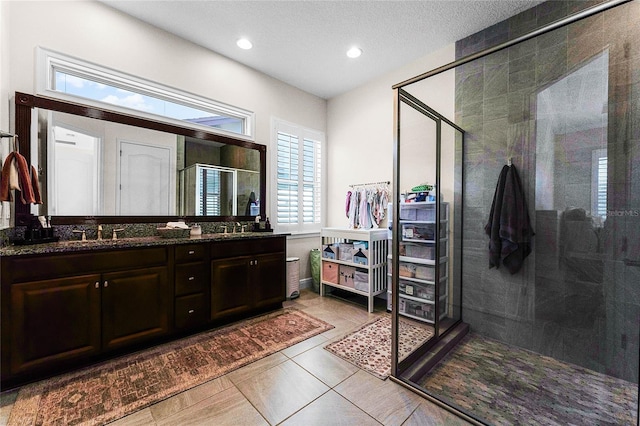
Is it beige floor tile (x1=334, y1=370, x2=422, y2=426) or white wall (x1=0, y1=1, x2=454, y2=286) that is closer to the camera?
beige floor tile (x1=334, y1=370, x2=422, y2=426)

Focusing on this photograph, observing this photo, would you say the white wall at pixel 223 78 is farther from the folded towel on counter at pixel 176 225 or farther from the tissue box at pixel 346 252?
the folded towel on counter at pixel 176 225

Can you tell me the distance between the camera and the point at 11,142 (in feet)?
6.81

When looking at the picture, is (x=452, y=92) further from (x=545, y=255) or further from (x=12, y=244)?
(x=12, y=244)

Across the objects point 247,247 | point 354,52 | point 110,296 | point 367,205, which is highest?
point 354,52

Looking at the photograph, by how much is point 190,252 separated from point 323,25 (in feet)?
8.64

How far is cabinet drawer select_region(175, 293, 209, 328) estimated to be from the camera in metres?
2.43

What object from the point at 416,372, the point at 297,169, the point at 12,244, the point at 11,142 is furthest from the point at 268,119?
the point at 416,372

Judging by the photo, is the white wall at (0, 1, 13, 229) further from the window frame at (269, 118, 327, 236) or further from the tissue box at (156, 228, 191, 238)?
the window frame at (269, 118, 327, 236)

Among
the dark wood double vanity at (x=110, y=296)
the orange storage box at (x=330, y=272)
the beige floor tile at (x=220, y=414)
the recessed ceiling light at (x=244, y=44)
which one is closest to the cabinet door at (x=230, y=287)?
the dark wood double vanity at (x=110, y=296)

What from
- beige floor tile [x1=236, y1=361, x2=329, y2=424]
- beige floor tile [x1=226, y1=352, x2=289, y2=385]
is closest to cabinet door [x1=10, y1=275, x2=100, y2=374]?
beige floor tile [x1=226, y1=352, x2=289, y2=385]

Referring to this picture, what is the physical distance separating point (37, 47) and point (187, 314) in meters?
2.56

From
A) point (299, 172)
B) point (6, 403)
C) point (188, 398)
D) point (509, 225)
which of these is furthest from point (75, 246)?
point (509, 225)

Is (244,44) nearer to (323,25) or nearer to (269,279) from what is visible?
(323,25)

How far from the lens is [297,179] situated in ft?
13.6
